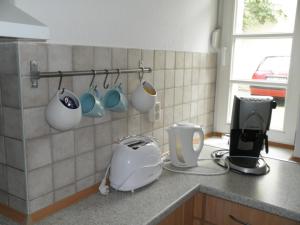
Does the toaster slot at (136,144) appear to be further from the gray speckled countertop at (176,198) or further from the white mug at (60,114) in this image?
the white mug at (60,114)

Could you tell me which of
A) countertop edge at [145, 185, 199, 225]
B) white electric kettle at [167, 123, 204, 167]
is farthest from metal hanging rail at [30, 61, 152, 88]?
countertop edge at [145, 185, 199, 225]

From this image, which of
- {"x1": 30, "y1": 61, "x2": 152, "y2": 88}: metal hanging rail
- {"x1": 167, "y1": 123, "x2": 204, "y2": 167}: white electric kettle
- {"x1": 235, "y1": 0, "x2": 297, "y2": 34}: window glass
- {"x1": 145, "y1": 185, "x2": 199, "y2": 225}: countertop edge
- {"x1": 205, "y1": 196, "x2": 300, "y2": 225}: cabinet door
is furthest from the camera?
{"x1": 235, "y1": 0, "x2": 297, "y2": 34}: window glass

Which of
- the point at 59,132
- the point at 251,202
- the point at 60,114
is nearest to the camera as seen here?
the point at 60,114

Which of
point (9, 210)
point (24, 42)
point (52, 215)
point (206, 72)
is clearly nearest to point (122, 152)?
point (52, 215)

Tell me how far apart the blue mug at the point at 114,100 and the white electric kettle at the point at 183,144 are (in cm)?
38

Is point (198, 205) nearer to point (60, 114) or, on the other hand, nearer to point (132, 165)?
point (132, 165)

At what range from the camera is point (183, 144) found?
5.01 feet

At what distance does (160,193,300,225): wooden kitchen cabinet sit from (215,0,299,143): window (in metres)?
0.92

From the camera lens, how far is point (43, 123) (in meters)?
1.03

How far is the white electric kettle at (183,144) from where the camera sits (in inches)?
59.3

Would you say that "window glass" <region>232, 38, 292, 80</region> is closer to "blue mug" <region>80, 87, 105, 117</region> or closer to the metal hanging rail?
the metal hanging rail

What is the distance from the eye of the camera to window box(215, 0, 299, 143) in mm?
1932

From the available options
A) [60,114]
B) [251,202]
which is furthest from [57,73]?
[251,202]

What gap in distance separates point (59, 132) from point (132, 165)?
1.14 feet
